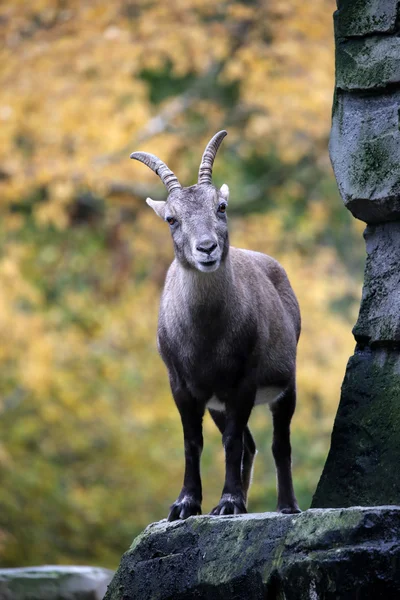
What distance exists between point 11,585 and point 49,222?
8.25 metres

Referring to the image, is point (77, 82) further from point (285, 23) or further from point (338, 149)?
point (338, 149)

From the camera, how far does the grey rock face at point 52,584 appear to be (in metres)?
7.04

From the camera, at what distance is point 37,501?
41.0ft

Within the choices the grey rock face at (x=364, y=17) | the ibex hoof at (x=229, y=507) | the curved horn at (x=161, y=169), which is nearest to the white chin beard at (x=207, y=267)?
the curved horn at (x=161, y=169)

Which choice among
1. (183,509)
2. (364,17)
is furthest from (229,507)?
(364,17)

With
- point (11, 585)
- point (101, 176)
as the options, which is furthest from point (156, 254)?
point (11, 585)

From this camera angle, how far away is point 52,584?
23.6ft

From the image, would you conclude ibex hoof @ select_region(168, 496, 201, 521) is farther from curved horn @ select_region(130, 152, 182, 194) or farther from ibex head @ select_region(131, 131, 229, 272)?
curved horn @ select_region(130, 152, 182, 194)

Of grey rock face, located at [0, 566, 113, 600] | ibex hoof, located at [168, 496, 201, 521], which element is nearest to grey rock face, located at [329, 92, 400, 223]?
ibex hoof, located at [168, 496, 201, 521]

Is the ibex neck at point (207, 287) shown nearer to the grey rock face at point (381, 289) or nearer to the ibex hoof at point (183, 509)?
the grey rock face at point (381, 289)

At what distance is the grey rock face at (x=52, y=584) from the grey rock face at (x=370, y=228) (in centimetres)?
271

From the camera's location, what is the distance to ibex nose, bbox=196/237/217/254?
17.1 feet

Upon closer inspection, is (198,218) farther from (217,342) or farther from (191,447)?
(191,447)

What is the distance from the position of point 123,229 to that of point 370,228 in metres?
10.1
